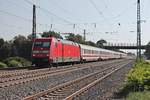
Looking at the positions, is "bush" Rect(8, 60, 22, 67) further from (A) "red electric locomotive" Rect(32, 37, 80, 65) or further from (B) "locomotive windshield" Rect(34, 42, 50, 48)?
(B) "locomotive windshield" Rect(34, 42, 50, 48)

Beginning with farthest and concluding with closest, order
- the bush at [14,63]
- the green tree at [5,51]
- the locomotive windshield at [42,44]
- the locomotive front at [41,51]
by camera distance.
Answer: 1. the green tree at [5,51]
2. the bush at [14,63]
3. the locomotive windshield at [42,44]
4. the locomotive front at [41,51]

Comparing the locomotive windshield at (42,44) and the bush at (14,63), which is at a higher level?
the locomotive windshield at (42,44)

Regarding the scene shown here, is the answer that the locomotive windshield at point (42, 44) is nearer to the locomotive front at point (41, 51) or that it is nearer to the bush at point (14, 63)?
the locomotive front at point (41, 51)

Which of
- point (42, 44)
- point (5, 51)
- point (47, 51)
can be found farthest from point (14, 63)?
point (5, 51)

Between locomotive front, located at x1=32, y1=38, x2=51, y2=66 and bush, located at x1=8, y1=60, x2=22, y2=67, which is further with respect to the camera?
bush, located at x1=8, y1=60, x2=22, y2=67

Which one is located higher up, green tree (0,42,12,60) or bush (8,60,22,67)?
green tree (0,42,12,60)

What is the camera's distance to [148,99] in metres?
11.9

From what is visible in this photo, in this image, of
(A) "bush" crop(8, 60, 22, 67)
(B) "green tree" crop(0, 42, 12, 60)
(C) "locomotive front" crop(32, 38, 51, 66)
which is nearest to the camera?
(C) "locomotive front" crop(32, 38, 51, 66)

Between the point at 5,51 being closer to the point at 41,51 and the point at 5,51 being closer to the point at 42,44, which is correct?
the point at 42,44

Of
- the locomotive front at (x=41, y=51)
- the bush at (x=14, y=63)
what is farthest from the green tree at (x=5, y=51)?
the locomotive front at (x=41, y=51)

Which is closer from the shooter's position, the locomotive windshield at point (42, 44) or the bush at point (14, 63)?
the locomotive windshield at point (42, 44)

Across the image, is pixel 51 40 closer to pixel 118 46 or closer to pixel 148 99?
pixel 148 99

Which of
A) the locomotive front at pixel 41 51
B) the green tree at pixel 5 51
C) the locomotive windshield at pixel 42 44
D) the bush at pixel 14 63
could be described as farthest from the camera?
the green tree at pixel 5 51

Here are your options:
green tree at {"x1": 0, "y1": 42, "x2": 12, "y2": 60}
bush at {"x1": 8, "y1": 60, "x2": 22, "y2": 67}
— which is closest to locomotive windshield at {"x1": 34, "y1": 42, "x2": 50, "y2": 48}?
bush at {"x1": 8, "y1": 60, "x2": 22, "y2": 67}
